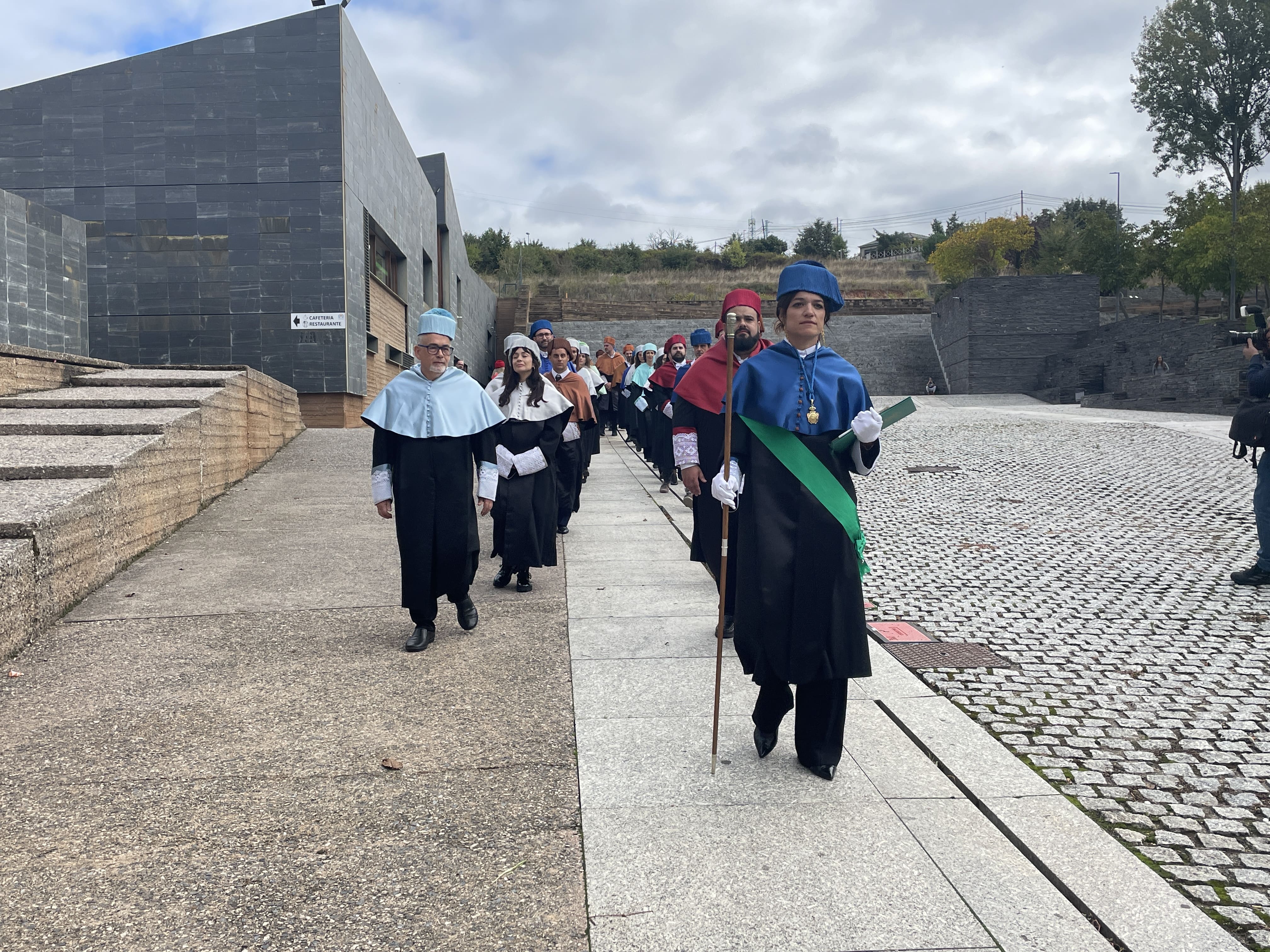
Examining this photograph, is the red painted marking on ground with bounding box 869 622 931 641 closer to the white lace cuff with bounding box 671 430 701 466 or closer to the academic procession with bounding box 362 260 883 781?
the academic procession with bounding box 362 260 883 781

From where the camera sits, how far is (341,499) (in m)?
10.5

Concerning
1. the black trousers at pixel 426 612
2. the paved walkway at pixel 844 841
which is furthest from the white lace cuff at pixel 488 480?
the paved walkway at pixel 844 841

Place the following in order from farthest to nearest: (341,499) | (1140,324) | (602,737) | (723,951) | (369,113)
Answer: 1. (1140,324)
2. (369,113)
3. (341,499)
4. (602,737)
5. (723,951)

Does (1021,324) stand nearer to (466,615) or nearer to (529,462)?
(529,462)

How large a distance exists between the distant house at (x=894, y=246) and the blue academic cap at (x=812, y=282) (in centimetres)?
8265

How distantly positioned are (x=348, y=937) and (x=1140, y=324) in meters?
33.6

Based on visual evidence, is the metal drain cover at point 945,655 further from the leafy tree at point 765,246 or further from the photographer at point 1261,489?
the leafy tree at point 765,246

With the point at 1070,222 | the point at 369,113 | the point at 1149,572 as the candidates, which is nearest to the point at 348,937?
the point at 1149,572

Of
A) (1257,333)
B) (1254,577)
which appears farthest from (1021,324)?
(1254,577)

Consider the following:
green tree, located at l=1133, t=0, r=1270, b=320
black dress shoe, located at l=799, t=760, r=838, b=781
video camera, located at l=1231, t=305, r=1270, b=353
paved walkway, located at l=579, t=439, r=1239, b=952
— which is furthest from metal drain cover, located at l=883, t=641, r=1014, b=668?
green tree, located at l=1133, t=0, r=1270, b=320

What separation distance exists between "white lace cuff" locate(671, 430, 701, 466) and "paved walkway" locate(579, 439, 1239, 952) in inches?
41.3

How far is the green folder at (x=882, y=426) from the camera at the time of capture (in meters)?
3.52

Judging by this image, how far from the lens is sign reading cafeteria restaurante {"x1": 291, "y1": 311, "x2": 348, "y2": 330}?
1822 cm

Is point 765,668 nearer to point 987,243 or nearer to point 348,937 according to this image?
point 348,937
